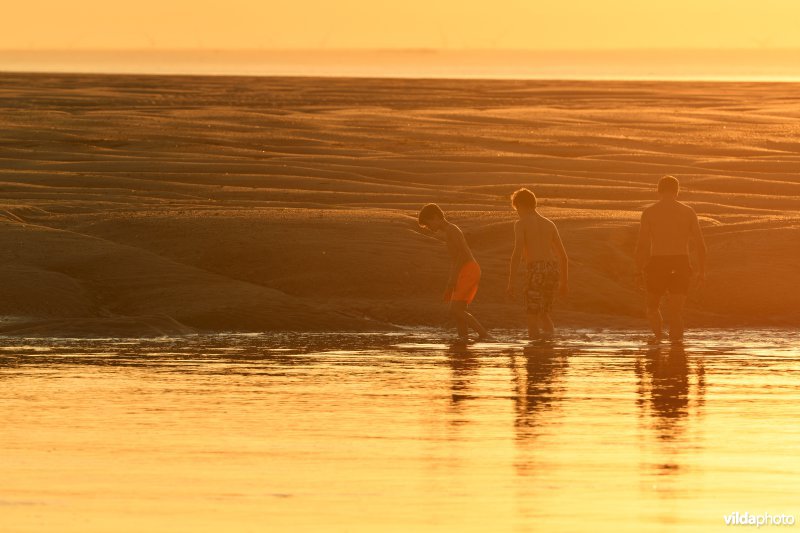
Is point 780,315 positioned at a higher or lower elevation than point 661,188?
lower

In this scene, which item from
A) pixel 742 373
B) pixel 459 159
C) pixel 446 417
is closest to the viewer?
pixel 446 417

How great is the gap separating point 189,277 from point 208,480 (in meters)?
8.67

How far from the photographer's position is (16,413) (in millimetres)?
10305

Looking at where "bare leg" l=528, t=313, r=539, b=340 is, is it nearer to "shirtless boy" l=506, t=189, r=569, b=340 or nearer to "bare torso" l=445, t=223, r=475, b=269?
"shirtless boy" l=506, t=189, r=569, b=340

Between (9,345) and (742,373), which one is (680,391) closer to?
(742,373)

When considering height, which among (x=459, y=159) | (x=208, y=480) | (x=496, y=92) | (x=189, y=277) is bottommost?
(x=208, y=480)

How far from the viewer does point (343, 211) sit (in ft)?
68.7

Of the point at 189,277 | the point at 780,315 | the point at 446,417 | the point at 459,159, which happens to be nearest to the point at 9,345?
the point at 189,277

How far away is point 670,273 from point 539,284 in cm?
113

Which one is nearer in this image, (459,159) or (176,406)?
(176,406)

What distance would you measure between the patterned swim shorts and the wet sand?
1.43 metres

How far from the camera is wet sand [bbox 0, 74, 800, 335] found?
15.9 meters

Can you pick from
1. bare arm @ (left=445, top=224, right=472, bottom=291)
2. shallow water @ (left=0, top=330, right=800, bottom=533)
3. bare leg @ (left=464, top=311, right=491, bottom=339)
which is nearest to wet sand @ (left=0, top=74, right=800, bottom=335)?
bare leg @ (left=464, top=311, right=491, bottom=339)

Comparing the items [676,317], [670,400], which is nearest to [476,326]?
[676,317]
